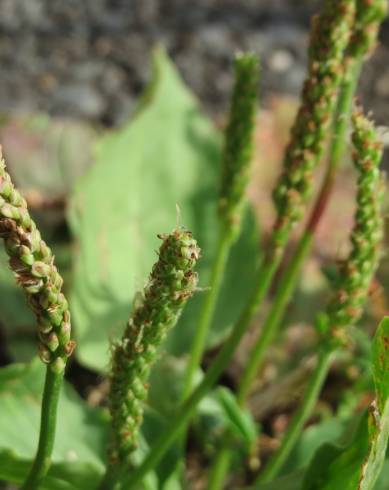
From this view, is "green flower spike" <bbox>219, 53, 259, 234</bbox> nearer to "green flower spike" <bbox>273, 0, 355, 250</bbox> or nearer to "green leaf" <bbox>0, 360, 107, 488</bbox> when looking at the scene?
"green flower spike" <bbox>273, 0, 355, 250</bbox>

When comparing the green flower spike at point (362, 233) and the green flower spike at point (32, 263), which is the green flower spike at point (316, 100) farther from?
the green flower spike at point (32, 263)

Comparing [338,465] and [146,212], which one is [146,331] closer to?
[338,465]

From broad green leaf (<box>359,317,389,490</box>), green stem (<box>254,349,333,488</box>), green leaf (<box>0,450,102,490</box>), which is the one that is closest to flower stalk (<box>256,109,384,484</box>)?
green stem (<box>254,349,333,488</box>)

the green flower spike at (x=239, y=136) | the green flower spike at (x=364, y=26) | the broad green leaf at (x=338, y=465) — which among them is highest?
the green flower spike at (x=364, y=26)

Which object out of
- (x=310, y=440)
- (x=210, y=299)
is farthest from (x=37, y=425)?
(x=310, y=440)

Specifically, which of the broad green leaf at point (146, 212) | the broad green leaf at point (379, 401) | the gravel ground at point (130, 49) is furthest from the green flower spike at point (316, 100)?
the gravel ground at point (130, 49)

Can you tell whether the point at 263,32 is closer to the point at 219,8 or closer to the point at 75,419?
the point at 219,8

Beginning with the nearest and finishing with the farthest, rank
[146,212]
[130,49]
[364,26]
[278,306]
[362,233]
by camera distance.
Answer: [362,233], [364,26], [278,306], [146,212], [130,49]
